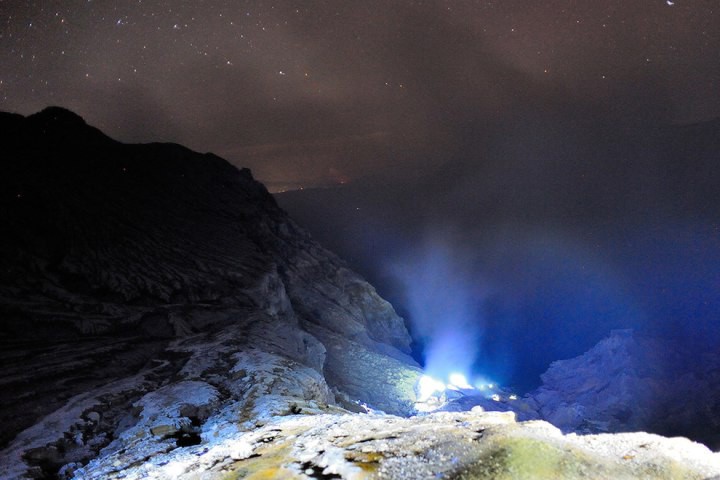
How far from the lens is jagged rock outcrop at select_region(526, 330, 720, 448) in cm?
4088

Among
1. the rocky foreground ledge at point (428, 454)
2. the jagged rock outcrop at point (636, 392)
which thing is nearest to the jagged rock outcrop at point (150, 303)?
the rocky foreground ledge at point (428, 454)

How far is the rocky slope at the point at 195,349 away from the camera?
25.5 ft

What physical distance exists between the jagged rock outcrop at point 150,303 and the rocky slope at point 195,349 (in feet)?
0.55

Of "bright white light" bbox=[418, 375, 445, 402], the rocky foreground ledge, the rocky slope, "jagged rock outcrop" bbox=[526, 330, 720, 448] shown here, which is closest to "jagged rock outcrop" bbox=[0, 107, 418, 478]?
the rocky slope

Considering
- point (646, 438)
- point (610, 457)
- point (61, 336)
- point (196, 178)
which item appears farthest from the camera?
point (196, 178)

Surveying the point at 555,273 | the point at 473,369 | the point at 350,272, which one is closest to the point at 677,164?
the point at 555,273

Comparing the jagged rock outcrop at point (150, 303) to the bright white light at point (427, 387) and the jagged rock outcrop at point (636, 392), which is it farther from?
the jagged rock outcrop at point (636, 392)

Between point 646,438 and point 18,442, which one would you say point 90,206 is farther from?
point 646,438

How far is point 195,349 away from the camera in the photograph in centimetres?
2602

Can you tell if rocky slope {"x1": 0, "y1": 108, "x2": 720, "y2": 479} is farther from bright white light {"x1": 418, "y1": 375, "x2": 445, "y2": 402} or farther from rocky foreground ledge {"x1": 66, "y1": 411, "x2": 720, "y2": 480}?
bright white light {"x1": 418, "y1": 375, "x2": 445, "y2": 402}

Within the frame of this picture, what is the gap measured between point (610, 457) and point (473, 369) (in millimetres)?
73102

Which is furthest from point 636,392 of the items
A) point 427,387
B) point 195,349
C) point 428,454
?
point 428,454

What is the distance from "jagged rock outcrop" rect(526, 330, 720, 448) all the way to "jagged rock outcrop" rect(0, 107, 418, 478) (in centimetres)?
2232

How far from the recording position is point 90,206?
133 ft
